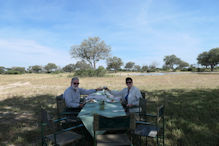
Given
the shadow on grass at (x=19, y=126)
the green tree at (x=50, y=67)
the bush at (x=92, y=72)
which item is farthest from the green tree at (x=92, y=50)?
the green tree at (x=50, y=67)

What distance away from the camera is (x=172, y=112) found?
5066mm

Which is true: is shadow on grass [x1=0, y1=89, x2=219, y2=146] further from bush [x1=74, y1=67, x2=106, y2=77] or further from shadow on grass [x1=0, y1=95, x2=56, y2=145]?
bush [x1=74, y1=67, x2=106, y2=77]

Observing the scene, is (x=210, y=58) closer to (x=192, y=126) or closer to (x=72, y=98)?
(x=192, y=126)

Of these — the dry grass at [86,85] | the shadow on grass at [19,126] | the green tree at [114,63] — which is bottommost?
the shadow on grass at [19,126]

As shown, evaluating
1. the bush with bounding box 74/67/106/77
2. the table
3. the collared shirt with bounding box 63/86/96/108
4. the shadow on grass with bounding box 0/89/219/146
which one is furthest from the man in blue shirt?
the bush with bounding box 74/67/106/77

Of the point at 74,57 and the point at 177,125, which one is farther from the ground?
the point at 74,57

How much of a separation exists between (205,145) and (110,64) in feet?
227

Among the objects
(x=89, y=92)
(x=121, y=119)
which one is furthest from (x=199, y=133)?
(x=89, y=92)

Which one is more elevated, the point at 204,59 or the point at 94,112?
the point at 204,59

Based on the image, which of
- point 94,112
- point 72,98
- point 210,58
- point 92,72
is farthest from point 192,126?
point 210,58

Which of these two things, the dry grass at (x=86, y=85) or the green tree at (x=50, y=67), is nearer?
the dry grass at (x=86, y=85)

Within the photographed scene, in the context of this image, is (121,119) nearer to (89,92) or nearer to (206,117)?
(89,92)

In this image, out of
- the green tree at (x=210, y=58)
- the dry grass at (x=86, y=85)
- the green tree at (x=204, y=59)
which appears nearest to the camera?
the dry grass at (x=86, y=85)

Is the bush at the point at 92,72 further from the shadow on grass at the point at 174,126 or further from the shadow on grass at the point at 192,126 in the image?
the shadow on grass at the point at 192,126
